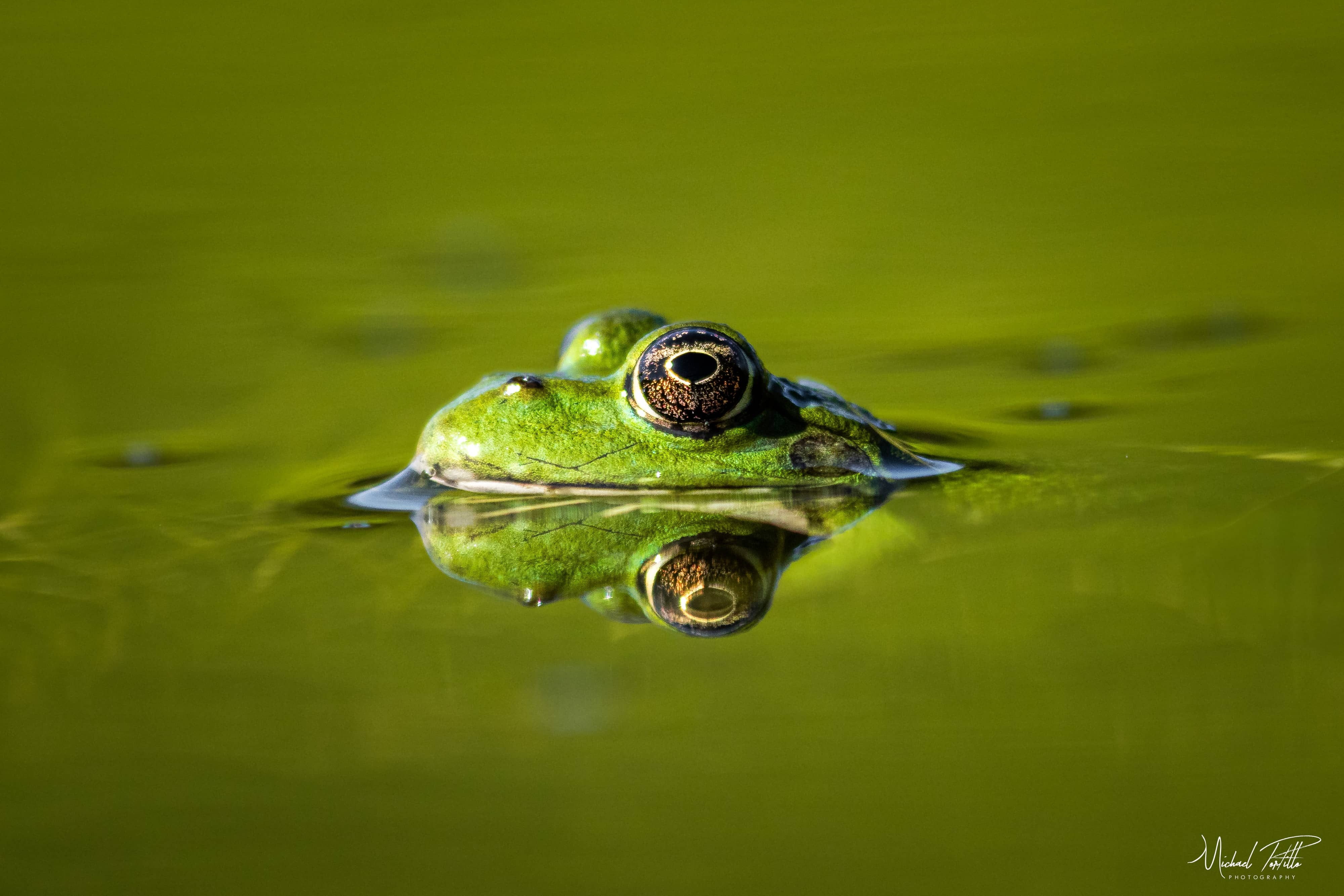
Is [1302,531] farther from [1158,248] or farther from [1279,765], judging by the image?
[1158,248]

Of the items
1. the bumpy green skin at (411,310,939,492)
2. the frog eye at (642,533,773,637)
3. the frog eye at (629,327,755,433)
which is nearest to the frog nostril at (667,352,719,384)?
the frog eye at (629,327,755,433)

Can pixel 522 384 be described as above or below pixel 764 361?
below

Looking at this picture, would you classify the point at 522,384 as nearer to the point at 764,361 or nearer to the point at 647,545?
the point at 647,545

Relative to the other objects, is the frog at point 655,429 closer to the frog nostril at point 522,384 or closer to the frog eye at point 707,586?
the frog nostril at point 522,384

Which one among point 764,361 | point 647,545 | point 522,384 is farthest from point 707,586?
point 764,361

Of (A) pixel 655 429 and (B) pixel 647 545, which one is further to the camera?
(A) pixel 655 429

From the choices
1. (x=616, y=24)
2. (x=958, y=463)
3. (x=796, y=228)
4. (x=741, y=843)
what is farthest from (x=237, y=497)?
(x=616, y=24)

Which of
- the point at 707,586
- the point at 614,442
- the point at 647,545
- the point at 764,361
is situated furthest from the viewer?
the point at 764,361
